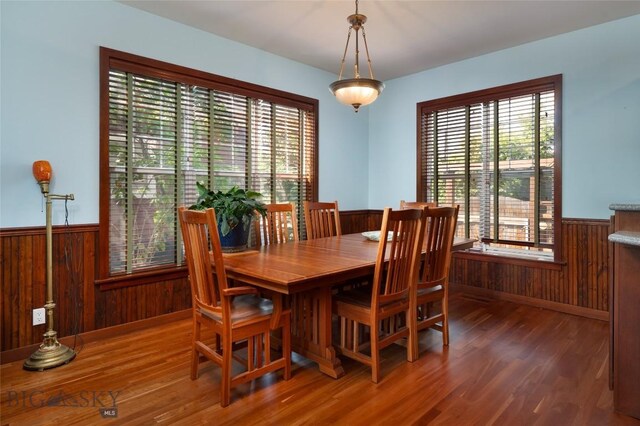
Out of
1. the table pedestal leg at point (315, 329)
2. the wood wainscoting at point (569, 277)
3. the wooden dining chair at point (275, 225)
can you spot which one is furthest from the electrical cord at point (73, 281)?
the wood wainscoting at point (569, 277)

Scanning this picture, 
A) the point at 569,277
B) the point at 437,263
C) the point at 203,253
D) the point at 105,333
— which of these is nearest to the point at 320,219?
the point at 437,263

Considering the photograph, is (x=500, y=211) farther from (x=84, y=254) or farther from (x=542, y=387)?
(x=84, y=254)

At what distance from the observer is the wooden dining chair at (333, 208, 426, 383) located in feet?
7.14

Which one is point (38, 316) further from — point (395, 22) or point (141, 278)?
point (395, 22)

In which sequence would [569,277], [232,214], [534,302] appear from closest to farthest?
[232,214] → [569,277] → [534,302]

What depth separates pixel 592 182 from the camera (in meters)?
3.39

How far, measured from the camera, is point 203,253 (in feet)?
6.36

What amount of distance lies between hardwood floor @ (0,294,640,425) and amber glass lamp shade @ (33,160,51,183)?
125cm

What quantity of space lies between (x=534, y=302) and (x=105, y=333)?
398 cm

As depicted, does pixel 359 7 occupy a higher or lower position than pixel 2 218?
higher

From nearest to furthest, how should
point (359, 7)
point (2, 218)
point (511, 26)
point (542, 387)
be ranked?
point (542, 387)
point (2, 218)
point (359, 7)
point (511, 26)

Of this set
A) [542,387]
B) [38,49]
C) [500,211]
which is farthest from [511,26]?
[38,49]

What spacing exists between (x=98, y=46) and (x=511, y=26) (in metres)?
3.54

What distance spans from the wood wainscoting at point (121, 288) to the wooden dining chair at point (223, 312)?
47.1 inches
